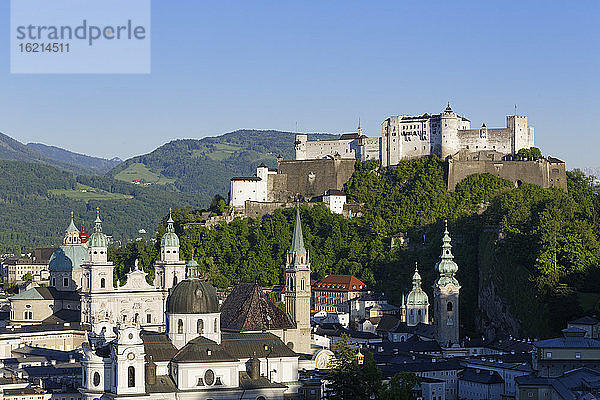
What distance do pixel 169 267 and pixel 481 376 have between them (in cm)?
3636

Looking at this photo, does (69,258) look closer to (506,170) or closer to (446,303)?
(446,303)

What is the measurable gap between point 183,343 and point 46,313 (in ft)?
146

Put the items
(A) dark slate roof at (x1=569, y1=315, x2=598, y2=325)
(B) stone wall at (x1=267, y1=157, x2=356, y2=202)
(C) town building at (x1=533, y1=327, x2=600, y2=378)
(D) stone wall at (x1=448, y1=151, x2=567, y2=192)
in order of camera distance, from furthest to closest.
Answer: (B) stone wall at (x1=267, y1=157, x2=356, y2=202)
(D) stone wall at (x1=448, y1=151, x2=567, y2=192)
(A) dark slate roof at (x1=569, y1=315, x2=598, y2=325)
(C) town building at (x1=533, y1=327, x2=600, y2=378)

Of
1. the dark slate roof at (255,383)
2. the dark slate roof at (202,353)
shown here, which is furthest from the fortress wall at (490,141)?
the dark slate roof at (202,353)

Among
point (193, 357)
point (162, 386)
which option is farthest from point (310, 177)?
point (162, 386)

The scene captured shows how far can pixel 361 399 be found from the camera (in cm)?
7231

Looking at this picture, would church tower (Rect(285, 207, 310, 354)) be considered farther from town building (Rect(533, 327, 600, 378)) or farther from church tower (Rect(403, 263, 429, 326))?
town building (Rect(533, 327, 600, 378))

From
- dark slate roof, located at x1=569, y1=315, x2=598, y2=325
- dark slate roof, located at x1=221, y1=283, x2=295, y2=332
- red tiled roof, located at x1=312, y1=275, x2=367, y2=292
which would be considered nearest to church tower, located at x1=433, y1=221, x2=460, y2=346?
dark slate roof, located at x1=221, y1=283, x2=295, y2=332

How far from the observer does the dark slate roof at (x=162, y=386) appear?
7369cm

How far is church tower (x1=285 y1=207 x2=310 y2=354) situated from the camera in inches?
3644

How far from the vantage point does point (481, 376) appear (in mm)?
86312

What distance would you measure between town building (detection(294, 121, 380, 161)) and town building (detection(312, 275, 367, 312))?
63.1 ft

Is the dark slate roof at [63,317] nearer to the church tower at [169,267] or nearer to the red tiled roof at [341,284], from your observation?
the church tower at [169,267]

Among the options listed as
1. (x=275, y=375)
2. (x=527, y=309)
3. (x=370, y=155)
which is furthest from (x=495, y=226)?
(x=275, y=375)
